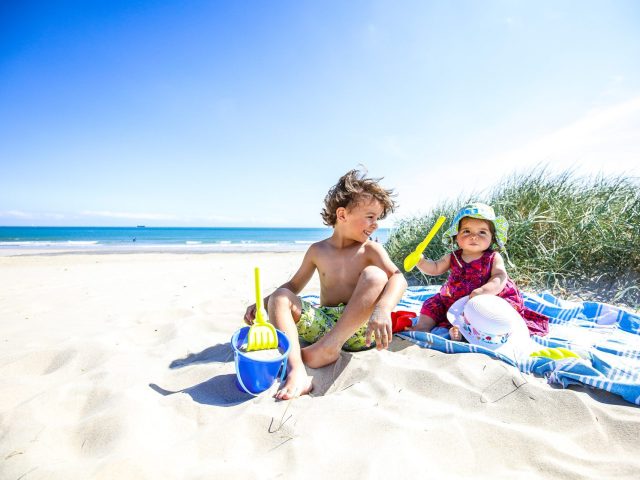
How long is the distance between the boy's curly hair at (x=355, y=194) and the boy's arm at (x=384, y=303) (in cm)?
29

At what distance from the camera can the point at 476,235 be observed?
7.43ft

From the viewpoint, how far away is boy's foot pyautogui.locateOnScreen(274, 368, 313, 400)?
4.46ft

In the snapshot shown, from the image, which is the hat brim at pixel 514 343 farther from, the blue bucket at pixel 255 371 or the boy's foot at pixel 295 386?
the blue bucket at pixel 255 371

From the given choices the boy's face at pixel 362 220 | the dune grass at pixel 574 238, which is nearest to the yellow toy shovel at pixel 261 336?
the boy's face at pixel 362 220

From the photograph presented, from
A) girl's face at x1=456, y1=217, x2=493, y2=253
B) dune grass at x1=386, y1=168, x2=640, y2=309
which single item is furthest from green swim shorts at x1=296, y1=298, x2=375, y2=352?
dune grass at x1=386, y1=168, x2=640, y2=309

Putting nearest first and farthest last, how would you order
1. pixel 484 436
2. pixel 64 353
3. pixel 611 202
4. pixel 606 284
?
pixel 484 436, pixel 64 353, pixel 606 284, pixel 611 202

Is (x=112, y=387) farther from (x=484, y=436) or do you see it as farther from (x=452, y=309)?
(x=452, y=309)

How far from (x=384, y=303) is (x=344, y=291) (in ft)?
1.38

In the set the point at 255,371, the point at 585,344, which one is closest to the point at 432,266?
the point at 585,344


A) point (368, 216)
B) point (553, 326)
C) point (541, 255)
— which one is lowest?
point (553, 326)

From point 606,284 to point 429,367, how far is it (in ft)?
8.65

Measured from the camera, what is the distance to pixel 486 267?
2244 millimetres

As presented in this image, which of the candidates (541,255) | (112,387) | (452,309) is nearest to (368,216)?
(452,309)

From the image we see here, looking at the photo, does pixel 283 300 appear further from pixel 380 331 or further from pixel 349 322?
pixel 380 331
